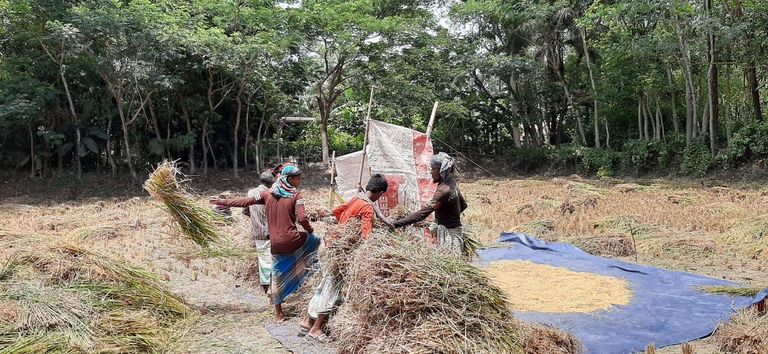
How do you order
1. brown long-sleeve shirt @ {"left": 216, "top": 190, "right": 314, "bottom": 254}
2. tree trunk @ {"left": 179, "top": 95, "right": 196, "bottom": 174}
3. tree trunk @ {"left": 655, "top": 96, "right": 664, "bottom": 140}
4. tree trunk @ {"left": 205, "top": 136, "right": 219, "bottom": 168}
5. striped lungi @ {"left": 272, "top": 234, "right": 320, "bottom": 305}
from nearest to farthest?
brown long-sleeve shirt @ {"left": 216, "top": 190, "right": 314, "bottom": 254}
striped lungi @ {"left": 272, "top": 234, "right": 320, "bottom": 305}
tree trunk @ {"left": 179, "top": 95, "right": 196, "bottom": 174}
tree trunk @ {"left": 655, "top": 96, "right": 664, "bottom": 140}
tree trunk @ {"left": 205, "top": 136, "right": 219, "bottom": 168}

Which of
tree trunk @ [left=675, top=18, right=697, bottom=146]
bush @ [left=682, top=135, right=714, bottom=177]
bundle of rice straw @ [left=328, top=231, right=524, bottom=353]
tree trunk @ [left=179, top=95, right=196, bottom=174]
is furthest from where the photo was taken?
tree trunk @ [left=179, top=95, right=196, bottom=174]

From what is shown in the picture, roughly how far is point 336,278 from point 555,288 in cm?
254

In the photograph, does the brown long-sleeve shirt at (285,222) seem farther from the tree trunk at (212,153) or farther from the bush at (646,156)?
the bush at (646,156)

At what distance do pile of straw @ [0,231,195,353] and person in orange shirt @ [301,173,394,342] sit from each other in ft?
3.38

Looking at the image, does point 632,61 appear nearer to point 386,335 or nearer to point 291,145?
point 291,145

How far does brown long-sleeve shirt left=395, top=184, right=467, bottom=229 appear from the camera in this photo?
187 inches

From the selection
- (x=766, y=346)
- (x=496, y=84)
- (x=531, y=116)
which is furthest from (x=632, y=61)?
(x=766, y=346)

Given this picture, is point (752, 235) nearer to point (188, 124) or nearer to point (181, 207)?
point (181, 207)

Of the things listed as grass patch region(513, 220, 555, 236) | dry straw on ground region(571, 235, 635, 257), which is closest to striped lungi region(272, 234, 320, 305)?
dry straw on ground region(571, 235, 635, 257)

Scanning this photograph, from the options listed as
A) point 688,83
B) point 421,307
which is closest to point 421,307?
point 421,307

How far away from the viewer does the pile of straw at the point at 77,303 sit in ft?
12.2

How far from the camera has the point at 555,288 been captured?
5758mm

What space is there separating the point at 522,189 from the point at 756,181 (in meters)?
5.49

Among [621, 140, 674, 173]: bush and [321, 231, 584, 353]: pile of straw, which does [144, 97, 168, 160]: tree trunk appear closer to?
[621, 140, 674, 173]: bush
